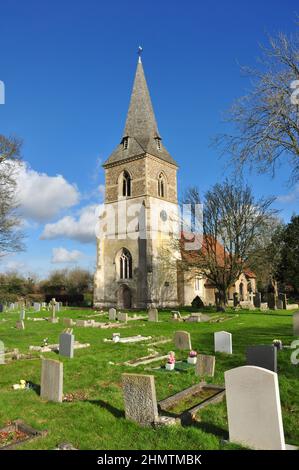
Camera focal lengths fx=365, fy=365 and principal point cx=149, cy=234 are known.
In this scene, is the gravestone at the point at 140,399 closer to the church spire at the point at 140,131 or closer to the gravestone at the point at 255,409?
the gravestone at the point at 255,409

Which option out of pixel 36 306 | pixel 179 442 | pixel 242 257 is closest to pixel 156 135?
pixel 242 257

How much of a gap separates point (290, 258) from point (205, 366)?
35.5 m

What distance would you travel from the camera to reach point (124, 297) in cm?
3478

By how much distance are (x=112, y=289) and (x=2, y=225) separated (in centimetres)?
1579

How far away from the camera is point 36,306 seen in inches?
1304

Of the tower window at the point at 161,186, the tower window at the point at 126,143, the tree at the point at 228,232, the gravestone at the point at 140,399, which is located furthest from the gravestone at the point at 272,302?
the gravestone at the point at 140,399

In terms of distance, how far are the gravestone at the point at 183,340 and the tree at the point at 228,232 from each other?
50.0 ft

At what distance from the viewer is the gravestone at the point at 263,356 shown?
312 inches

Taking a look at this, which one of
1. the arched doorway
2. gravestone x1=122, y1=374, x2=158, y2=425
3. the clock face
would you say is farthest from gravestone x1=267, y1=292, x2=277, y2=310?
gravestone x1=122, y1=374, x2=158, y2=425

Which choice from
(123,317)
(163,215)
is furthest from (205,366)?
(163,215)

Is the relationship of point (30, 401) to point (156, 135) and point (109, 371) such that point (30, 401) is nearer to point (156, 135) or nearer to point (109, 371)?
point (109, 371)

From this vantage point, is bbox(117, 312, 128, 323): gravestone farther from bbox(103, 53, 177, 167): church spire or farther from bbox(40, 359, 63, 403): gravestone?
bbox(103, 53, 177, 167): church spire

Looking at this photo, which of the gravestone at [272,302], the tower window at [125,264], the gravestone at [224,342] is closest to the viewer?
the gravestone at [224,342]

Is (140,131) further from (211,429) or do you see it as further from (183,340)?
(211,429)
